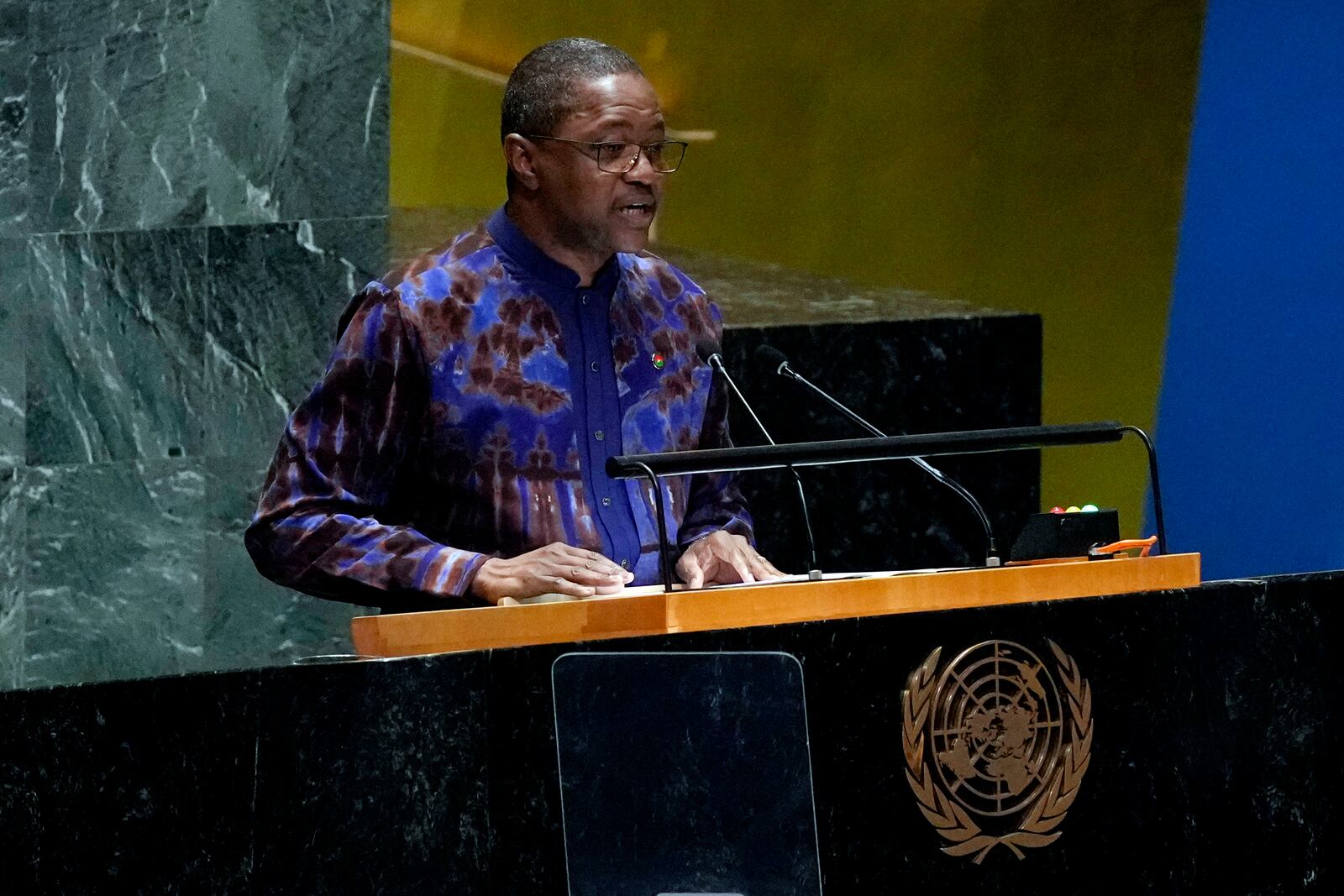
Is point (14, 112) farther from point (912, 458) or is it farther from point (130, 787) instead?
point (130, 787)

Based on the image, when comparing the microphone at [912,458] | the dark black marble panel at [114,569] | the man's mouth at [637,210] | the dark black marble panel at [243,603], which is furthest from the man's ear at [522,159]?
the dark black marble panel at [114,569]

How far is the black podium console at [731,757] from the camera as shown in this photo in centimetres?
212

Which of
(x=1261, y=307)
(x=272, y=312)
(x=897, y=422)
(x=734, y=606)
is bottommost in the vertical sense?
(x=734, y=606)

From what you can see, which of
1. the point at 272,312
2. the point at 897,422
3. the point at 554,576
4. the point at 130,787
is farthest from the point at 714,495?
the point at 272,312

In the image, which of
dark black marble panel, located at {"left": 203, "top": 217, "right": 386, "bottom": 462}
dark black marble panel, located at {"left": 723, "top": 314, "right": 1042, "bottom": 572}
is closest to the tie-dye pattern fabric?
dark black marble panel, located at {"left": 723, "top": 314, "right": 1042, "bottom": 572}

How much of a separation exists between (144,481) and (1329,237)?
296cm

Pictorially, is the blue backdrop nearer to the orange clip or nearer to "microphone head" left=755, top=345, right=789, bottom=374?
the orange clip

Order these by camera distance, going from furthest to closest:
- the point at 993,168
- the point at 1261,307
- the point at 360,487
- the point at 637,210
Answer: the point at 993,168 → the point at 1261,307 → the point at 637,210 → the point at 360,487

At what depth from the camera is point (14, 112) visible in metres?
5.18

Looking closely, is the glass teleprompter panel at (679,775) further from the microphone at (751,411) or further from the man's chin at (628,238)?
the man's chin at (628,238)

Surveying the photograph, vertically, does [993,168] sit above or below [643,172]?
above

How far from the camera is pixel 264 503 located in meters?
3.06

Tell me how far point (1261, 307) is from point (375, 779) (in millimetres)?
3484

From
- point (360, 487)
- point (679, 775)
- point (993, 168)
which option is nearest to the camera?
point (679, 775)
